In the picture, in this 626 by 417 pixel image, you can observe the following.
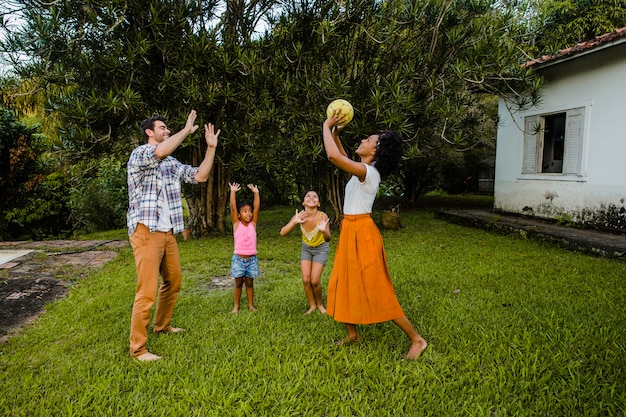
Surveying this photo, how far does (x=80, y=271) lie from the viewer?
6.04m

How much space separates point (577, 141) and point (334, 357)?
7.58m

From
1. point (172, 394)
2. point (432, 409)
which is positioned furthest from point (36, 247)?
point (432, 409)

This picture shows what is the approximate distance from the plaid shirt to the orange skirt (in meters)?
→ 1.32

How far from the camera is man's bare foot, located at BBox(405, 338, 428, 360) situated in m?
3.12

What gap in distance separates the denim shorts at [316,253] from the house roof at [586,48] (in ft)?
18.7

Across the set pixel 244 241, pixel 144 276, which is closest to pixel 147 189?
pixel 144 276

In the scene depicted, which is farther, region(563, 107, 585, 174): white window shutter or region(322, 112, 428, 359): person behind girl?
region(563, 107, 585, 174): white window shutter

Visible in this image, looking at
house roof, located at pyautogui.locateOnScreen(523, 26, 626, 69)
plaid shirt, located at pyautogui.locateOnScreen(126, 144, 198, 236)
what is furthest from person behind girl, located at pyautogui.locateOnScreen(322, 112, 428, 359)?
house roof, located at pyautogui.locateOnScreen(523, 26, 626, 69)

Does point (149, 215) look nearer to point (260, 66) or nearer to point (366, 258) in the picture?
point (366, 258)

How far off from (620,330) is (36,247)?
886 cm

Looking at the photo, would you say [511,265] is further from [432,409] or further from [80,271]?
[80,271]

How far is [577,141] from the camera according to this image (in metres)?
8.38

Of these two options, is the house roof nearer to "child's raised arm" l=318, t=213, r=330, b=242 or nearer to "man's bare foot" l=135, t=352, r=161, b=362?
"child's raised arm" l=318, t=213, r=330, b=242

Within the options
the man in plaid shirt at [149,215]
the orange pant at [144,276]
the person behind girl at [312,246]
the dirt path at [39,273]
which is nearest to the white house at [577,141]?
the person behind girl at [312,246]
